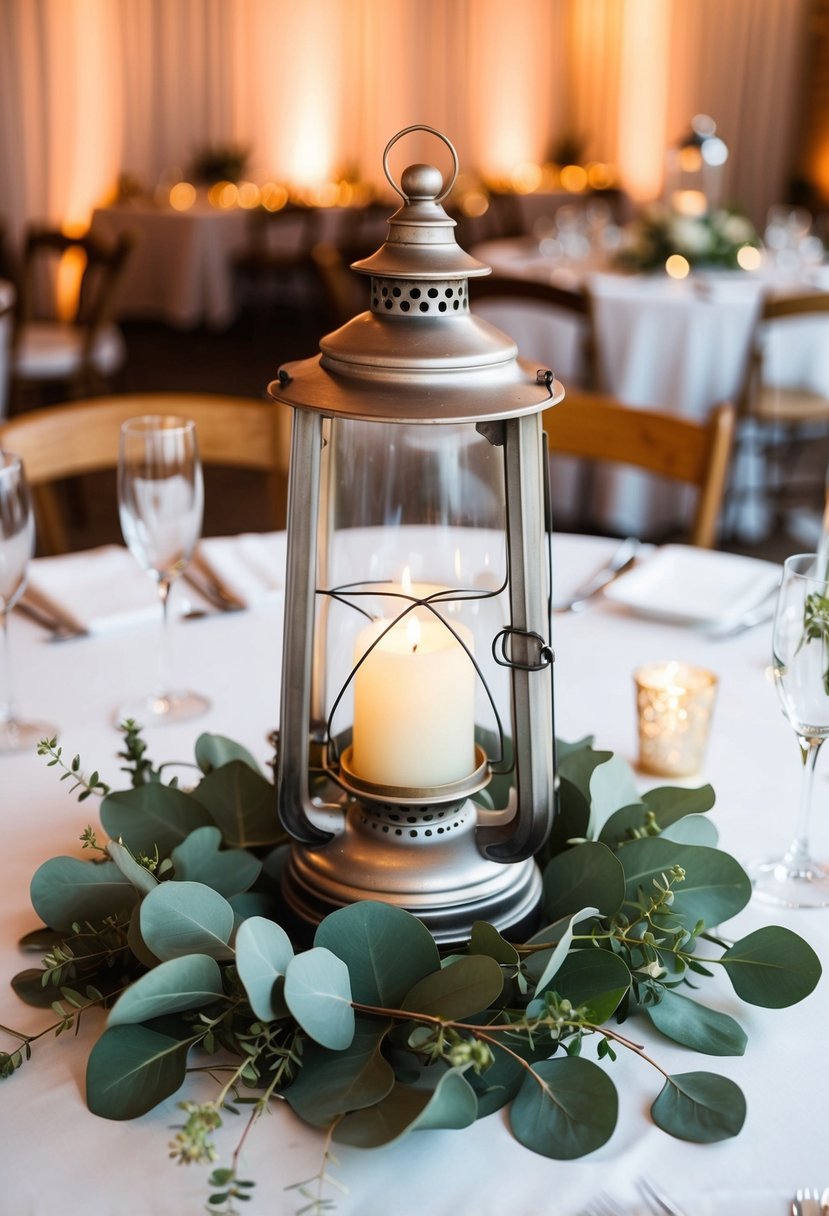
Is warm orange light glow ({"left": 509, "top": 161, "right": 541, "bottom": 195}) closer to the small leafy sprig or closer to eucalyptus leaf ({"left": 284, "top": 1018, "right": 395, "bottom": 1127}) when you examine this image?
the small leafy sprig

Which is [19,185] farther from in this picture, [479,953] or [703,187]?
[479,953]

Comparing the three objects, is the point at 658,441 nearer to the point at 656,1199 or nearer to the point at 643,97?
the point at 656,1199

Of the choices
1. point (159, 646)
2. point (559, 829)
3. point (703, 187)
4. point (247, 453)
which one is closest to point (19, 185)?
point (703, 187)

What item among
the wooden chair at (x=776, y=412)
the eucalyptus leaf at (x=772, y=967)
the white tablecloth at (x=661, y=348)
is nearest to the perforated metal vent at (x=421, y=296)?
the eucalyptus leaf at (x=772, y=967)

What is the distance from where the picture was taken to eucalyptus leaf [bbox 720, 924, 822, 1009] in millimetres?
666

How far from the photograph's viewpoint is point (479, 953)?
2.15ft

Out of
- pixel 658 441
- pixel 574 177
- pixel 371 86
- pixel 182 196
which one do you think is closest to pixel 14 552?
pixel 658 441

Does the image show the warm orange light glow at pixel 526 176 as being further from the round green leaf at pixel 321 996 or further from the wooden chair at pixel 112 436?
Answer: the round green leaf at pixel 321 996

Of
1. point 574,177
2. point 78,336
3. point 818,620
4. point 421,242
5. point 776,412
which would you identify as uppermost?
point 574,177

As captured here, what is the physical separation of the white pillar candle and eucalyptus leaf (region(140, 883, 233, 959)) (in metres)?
0.12

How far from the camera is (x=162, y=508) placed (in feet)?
3.54

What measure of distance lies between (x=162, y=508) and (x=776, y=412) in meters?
2.98

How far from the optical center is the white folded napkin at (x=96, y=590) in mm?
1229

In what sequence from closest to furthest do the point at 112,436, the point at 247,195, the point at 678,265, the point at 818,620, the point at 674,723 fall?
the point at 818,620 < the point at 674,723 < the point at 112,436 < the point at 678,265 < the point at 247,195
